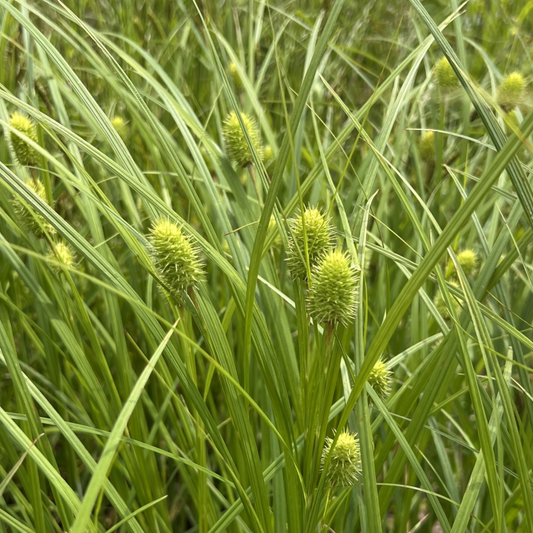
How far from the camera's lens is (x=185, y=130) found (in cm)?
142

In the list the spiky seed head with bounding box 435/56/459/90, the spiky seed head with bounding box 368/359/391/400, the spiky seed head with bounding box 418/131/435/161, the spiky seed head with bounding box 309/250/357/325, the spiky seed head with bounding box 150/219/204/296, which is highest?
the spiky seed head with bounding box 435/56/459/90

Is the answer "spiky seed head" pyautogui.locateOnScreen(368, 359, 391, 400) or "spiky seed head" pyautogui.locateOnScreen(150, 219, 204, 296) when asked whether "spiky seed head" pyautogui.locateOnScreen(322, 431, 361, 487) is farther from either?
"spiky seed head" pyautogui.locateOnScreen(150, 219, 204, 296)

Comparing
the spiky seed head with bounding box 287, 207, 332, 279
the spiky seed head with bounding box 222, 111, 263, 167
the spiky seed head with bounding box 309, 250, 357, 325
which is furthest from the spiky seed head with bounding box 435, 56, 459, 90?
the spiky seed head with bounding box 309, 250, 357, 325

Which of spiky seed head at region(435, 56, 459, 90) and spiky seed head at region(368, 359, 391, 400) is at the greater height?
spiky seed head at region(435, 56, 459, 90)

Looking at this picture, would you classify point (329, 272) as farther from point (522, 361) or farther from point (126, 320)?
point (126, 320)

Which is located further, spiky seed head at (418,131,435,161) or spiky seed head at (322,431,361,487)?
spiky seed head at (418,131,435,161)

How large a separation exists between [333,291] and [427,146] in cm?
137

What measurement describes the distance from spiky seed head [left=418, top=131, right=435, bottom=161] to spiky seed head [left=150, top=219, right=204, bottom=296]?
1357 millimetres

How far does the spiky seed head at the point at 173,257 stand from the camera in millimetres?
931

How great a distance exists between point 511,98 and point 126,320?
1494 millimetres

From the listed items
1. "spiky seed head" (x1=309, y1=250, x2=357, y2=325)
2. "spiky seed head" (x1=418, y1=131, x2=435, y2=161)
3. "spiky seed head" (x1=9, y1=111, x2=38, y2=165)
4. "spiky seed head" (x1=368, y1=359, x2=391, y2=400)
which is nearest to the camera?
"spiky seed head" (x1=309, y1=250, x2=357, y2=325)

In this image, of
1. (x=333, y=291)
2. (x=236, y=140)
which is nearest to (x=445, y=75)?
(x=236, y=140)

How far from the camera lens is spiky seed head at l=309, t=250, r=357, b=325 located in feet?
2.81

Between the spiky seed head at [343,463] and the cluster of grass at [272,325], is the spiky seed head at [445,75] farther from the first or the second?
the spiky seed head at [343,463]
